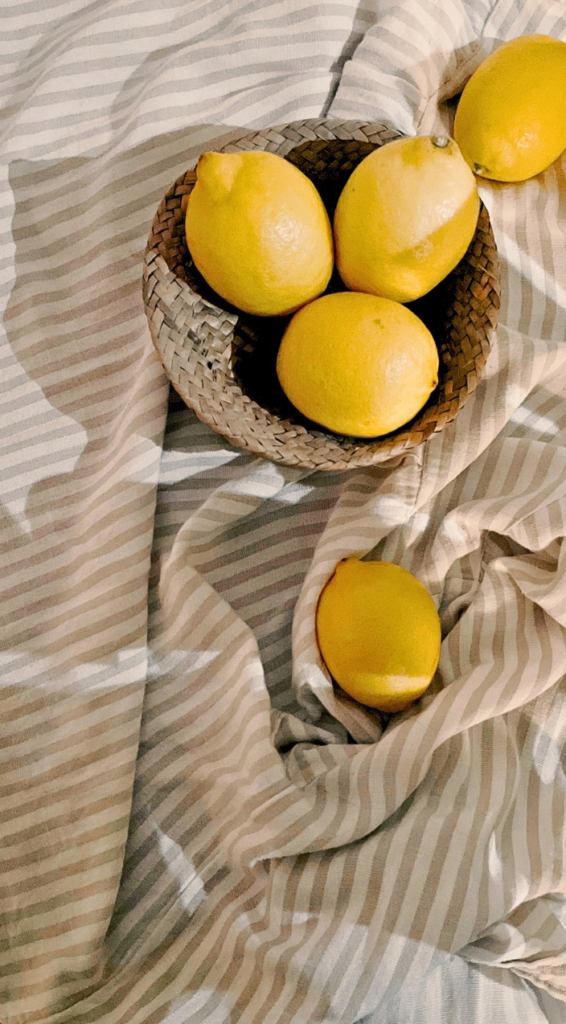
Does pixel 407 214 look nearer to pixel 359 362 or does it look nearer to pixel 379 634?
pixel 359 362

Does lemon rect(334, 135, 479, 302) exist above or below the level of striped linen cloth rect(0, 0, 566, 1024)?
above

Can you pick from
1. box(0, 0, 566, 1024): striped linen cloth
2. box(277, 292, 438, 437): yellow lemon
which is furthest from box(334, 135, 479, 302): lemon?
box(0, 0, 566, 1024): striped linen cloth

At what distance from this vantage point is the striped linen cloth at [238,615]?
49 centimetres

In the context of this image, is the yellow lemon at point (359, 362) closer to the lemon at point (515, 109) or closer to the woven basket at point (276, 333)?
the woven basket at point (276, 333)

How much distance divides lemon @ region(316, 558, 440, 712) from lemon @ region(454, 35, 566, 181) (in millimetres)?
311

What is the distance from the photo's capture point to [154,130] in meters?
0.61

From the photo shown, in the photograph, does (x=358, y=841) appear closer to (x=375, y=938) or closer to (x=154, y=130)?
(x=375, y=938)

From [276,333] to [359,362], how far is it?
103 mm

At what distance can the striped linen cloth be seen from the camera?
493 mm

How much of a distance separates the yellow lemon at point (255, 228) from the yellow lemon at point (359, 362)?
3cm

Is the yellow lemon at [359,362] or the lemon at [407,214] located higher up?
the lemon at [407,214]

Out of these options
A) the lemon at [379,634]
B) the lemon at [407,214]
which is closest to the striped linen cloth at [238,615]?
the lemon at [379,634]

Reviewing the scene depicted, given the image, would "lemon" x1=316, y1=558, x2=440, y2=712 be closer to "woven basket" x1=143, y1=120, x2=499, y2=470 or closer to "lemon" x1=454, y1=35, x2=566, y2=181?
"woven basket" x1=143, y1=120, x2=499, y2=470

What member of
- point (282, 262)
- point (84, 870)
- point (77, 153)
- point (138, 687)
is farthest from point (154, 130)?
point (84, 870)
